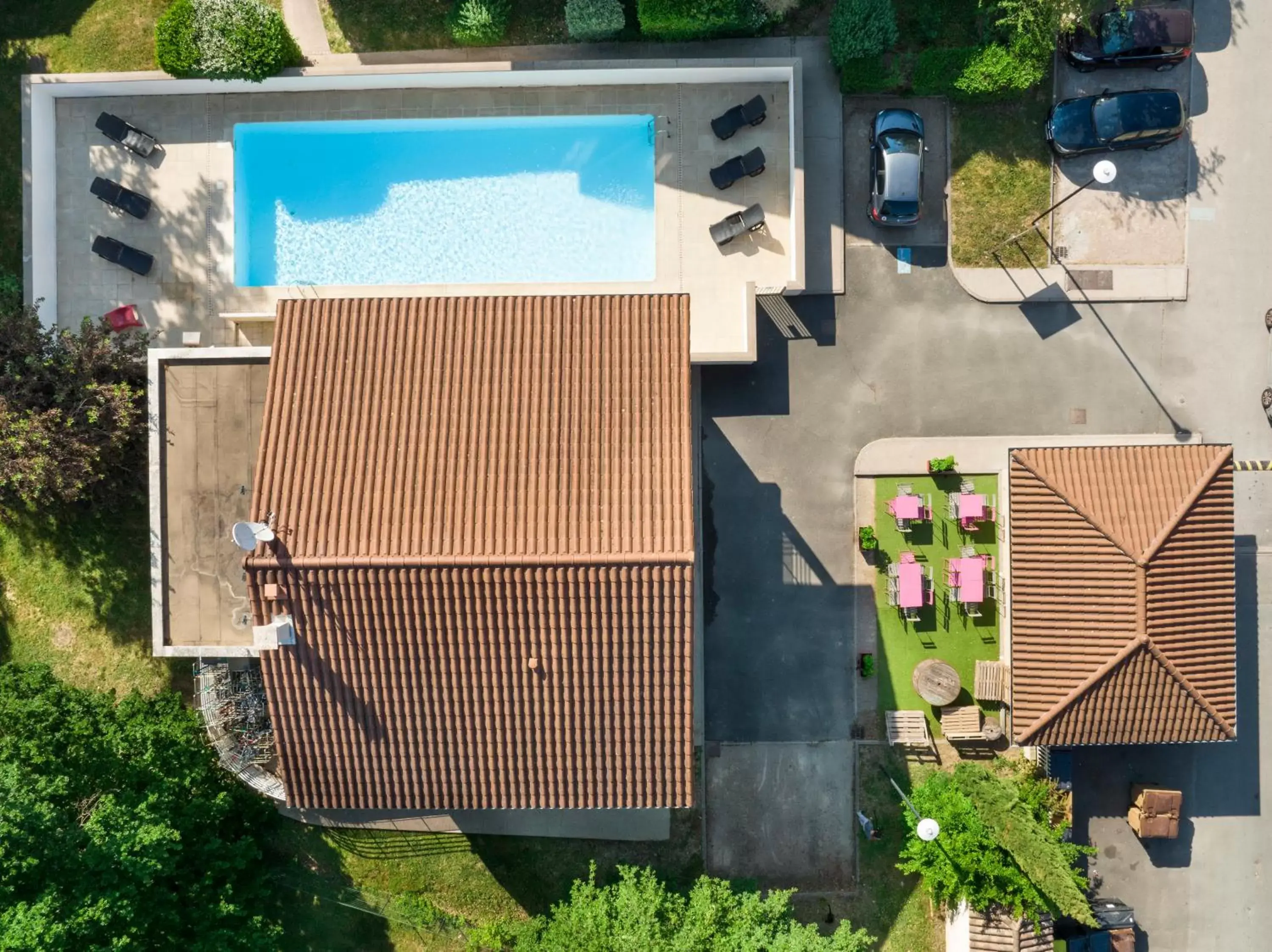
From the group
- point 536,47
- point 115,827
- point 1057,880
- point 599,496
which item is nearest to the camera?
point 599,496

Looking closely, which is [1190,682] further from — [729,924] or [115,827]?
[115,827]

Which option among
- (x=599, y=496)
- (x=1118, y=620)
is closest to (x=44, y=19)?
(x=599, y=496)

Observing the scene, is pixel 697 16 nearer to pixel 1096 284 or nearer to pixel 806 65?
pixel 806 65

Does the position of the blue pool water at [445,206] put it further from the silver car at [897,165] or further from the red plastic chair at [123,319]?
the silver car at [897,165]

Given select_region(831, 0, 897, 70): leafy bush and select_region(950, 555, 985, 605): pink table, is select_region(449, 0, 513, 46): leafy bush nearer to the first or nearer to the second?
select_region(831, 0, 897, 70): leafy bush

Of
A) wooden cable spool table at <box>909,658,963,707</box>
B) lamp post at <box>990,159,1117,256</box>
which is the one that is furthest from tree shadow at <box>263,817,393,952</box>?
lamp post at <box>990,159,1117,256</box>

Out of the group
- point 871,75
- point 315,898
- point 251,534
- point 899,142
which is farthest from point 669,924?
point 871,75

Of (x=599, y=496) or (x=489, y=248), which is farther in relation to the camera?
(x=489, y=248)
